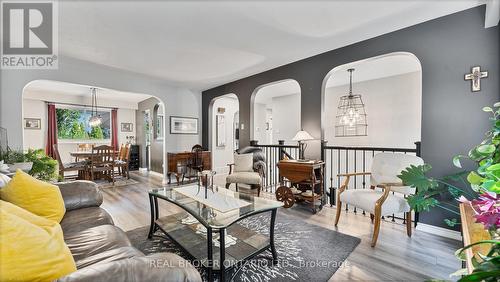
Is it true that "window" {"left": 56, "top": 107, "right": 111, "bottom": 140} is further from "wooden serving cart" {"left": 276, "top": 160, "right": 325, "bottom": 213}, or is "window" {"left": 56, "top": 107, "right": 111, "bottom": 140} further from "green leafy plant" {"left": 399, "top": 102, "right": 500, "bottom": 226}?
"green leafy plant" {"left": 399, "top": 102, "right": 500, "bottom": 226}

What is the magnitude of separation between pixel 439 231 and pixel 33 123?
8.95m

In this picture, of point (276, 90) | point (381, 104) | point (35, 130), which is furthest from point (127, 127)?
point (381, 104)

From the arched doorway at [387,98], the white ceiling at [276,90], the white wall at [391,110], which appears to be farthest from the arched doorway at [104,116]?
the white wall at [391,110]

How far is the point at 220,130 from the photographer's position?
7203 mm

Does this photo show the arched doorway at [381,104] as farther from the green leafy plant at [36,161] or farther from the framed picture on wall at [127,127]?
the framed picture on wall at [127,127]

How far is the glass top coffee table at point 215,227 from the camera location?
1579 mm

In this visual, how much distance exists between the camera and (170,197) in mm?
2217

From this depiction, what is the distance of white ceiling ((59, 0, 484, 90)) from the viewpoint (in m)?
2.26

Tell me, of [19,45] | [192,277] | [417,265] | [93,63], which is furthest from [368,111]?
[19,45]

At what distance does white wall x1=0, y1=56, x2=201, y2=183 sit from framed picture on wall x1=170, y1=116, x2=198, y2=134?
4.7 inches

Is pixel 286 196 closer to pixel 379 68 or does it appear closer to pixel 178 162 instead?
pixel 178 162

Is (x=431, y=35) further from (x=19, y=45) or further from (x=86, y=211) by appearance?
(x=19, y=45)

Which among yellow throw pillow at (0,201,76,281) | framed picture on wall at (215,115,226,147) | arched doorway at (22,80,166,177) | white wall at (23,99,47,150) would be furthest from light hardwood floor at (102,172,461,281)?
white wall at (23,99,47,150)

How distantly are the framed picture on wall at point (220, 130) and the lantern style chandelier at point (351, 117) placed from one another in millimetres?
3554
